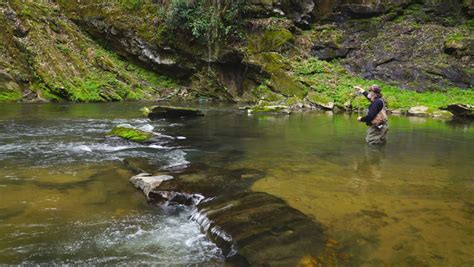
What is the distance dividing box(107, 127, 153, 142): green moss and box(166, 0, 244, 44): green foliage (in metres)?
18.1

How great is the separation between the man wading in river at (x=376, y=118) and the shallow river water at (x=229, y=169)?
0.54m

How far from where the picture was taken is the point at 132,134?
11.1m

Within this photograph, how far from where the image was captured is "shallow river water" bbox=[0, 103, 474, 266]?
14.1 feet

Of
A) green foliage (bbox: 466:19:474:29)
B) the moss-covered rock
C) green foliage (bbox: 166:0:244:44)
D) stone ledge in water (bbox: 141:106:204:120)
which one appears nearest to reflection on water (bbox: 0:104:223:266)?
stone ledge in water (bbox: 141:106:204:120)

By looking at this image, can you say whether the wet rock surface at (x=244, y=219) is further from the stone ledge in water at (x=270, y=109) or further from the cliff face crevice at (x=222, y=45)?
the cliff face crevice at (x=222, y=45)

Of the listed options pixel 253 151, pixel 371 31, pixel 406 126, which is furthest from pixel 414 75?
pixel 253 151

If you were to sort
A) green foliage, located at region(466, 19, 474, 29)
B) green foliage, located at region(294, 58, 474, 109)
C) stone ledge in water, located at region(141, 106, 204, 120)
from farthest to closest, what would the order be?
green foliage, located at region(466, 19, 474, 29), green foliage, located at region(294, 58, 474, 109), stone ledge in water, located at region(141, 106, 204, 120)

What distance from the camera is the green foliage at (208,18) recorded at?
93.1ft

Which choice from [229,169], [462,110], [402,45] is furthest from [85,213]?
[402,45]

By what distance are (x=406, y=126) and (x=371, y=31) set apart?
16.8 metres

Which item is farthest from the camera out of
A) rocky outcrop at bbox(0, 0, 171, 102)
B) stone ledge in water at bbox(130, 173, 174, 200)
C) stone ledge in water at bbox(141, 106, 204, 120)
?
rocky outcrop at bbox(0, 0, 171, 102)

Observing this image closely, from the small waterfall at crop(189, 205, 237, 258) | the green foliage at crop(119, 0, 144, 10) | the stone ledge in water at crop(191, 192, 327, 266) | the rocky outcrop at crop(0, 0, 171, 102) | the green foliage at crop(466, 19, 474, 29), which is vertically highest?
the green foliage at crop(119, 0, 144, 10)

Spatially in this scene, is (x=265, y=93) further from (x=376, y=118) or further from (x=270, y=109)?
(x=376, y=118)

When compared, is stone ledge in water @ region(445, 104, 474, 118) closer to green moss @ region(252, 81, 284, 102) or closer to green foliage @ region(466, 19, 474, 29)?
green moss @ region(252, 81, 284, 102)
